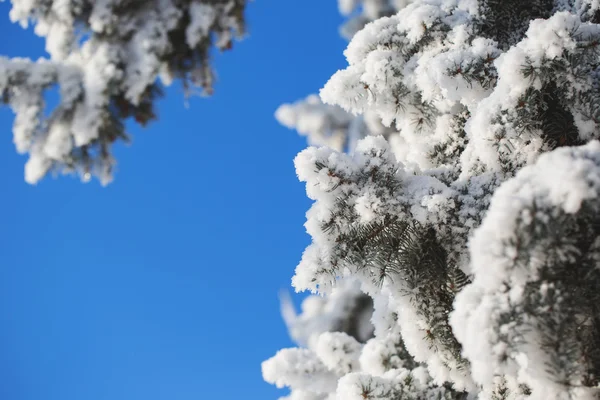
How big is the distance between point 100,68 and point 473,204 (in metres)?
2.53

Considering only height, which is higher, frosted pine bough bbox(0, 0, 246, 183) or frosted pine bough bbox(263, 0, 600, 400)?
frosted pine bough bbox(0, 0, 246, 183)

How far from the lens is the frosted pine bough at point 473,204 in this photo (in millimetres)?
1052

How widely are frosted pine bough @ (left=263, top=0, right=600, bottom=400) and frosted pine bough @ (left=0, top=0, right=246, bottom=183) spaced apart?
1.68m

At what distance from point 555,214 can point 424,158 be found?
1320 millimetres

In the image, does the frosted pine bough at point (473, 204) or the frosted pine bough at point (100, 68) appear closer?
the frosted pine bough at point (473, 204)

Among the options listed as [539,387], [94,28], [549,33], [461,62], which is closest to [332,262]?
[539,387]

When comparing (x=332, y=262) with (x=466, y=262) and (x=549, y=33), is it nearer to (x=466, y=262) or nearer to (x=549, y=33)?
(x=466, y=262)

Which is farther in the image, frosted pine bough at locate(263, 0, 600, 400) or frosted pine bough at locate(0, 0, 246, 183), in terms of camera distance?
frosted pine bough at locate(0, 0, 246, 183)

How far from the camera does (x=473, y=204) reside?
1.61 metres

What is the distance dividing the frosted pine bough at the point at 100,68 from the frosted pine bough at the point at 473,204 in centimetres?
168

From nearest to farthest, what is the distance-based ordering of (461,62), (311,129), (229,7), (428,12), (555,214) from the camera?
(555,214), (461,62), (428,12), (229,7), (311,129)

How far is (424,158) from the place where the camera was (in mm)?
2338

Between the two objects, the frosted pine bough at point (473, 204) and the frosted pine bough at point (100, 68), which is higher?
the frosted pine bough at point (100, 68)

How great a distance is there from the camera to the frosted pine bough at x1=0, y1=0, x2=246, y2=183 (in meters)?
2.70
